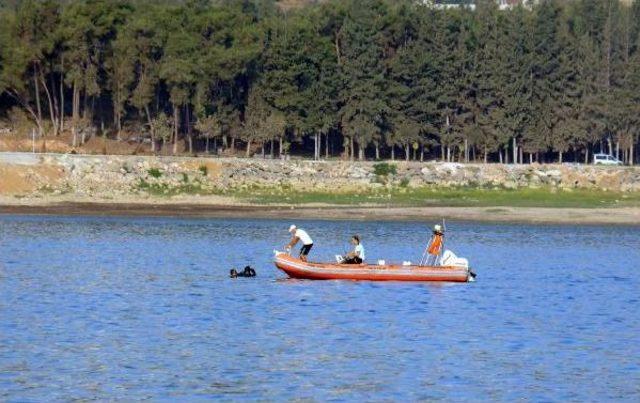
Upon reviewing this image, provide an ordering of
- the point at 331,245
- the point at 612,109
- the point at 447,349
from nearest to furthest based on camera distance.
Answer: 1. the point at 447,349
2. the point at 331,245
3. the point at 612,109

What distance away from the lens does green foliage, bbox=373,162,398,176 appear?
86125 millimetres

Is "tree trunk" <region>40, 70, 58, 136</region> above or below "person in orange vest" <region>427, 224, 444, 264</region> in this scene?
above

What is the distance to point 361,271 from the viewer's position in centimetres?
4266

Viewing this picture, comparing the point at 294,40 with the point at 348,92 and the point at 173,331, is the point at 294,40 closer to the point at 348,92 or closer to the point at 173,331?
the point at 348,92

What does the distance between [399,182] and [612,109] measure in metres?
27.0

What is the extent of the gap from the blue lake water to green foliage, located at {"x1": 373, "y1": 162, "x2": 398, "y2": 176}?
28234 millimetres

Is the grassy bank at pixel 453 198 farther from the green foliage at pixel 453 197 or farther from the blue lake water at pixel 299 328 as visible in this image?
the blue lake water at pixel 299 328

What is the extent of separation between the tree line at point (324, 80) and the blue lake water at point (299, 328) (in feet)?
137

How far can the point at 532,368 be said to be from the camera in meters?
28.6

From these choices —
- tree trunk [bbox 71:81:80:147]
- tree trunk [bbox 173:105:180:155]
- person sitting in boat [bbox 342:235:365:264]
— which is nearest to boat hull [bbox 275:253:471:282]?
person sitting in boat [bbox 342:235:365:264]

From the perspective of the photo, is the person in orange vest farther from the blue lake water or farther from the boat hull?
the blue lake water

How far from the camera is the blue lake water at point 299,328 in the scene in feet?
86.0

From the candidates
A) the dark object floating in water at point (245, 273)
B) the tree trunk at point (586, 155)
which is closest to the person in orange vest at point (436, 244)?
the dark object floating in water at point (245, 273)

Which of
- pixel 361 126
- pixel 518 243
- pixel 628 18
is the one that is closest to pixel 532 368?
pixel 518 243
